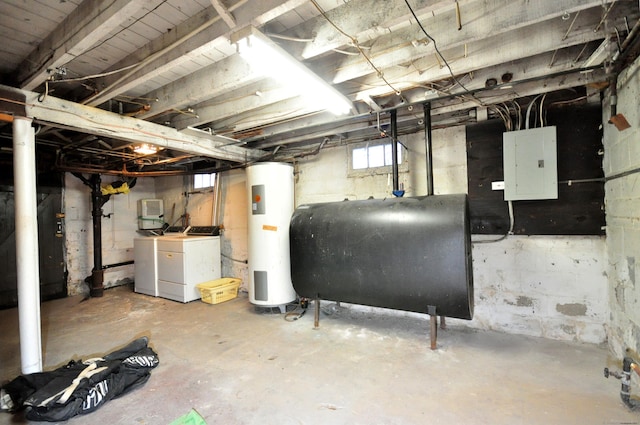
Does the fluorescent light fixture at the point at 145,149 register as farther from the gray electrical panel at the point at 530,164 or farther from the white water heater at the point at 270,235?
the gray electrical panel at the point at 530,164

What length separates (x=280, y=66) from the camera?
1.84m

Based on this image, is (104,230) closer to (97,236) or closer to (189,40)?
(97,236)

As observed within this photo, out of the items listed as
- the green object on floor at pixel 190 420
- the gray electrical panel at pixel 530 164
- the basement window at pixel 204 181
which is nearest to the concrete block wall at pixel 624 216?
the gray electrical panel at pixel 530 164

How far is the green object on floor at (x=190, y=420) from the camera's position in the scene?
5.68 ft

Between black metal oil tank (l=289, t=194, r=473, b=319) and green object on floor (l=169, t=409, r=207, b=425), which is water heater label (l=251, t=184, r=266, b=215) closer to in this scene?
black metal oil tank (l=289, t=194, r=473, b=319)

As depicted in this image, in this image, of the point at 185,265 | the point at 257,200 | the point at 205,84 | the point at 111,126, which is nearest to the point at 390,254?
the point at 257,200

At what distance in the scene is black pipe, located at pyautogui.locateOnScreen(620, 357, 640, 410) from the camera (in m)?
1.72

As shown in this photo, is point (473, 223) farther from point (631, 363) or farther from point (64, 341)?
point (64, 341)

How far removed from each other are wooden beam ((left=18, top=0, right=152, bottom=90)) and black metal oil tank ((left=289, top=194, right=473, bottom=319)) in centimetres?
218

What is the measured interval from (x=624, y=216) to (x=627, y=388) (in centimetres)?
114

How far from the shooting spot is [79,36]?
1639 mm

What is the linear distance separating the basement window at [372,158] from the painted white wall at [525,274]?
0.11m

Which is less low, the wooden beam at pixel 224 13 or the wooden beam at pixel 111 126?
the wooden beam at pixel 224 13

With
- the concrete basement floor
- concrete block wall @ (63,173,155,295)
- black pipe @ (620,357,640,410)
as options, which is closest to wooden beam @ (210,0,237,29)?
the concrete basement floor
